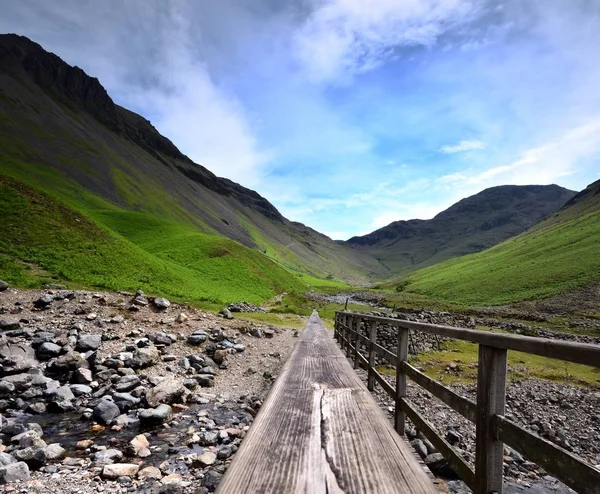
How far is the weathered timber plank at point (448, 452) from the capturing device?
10.1 feet

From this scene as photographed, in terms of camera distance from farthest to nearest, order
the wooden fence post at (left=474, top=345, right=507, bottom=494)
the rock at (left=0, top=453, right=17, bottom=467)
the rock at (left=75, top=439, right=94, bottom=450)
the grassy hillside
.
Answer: the grassy hillside → the rock at (left=75, top=439, right=94, bottom=450) → the rock at (left=0, top=453, right=17, bottom=467) → the wooden fence post at (left=474, top=345, right=507, bottom=494)

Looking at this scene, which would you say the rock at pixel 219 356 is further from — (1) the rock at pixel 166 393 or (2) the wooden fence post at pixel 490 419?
(2) the wooden fence post at pixel 490 419

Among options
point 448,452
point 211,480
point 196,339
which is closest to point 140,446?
point 211,480

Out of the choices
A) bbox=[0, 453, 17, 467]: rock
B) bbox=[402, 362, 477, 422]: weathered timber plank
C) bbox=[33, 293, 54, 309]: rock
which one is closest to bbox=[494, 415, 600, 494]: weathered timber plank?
bbox=[402, 362, 477, 422]: weathered timber plank

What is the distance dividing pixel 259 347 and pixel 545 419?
12044 millimetres

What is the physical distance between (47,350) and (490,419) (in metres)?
13.0

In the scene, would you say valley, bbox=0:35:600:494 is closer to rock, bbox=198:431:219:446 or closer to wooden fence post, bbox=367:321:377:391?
rock, bbox=198:431:219:446

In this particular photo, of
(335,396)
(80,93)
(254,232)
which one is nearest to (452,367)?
(335,396)

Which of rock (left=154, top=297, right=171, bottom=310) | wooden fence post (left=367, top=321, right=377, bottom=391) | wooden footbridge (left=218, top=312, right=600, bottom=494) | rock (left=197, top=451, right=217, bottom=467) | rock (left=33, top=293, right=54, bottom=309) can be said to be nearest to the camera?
wooden footbridge (left=218, top=312, right=600, bottom=494)

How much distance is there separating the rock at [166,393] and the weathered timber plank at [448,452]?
6.78m

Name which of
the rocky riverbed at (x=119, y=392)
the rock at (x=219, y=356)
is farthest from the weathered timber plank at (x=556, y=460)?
the rock at (x=219, y=356)

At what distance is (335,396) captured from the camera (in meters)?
5.20

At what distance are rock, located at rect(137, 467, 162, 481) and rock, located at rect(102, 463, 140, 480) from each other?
0.36ft

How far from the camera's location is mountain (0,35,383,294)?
5819 cm
